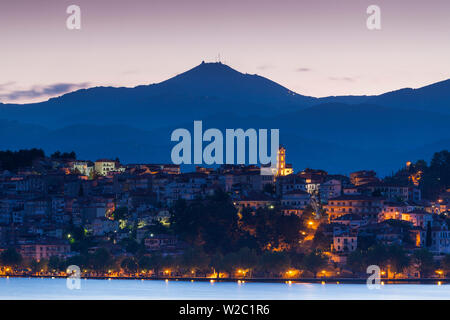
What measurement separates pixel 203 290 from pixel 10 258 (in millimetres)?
13749

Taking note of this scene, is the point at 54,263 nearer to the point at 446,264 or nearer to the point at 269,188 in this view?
the point at 269,188

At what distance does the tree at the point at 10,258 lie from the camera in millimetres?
61500

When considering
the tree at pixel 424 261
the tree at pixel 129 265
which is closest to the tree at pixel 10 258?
the tree at pixel 129 265

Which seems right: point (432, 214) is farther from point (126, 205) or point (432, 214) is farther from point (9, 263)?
point (9, 263)

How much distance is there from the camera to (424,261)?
57781 millimetres

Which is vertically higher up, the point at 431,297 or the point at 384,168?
the point at 384,168

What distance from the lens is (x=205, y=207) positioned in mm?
63812

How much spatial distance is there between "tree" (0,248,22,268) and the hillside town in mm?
70

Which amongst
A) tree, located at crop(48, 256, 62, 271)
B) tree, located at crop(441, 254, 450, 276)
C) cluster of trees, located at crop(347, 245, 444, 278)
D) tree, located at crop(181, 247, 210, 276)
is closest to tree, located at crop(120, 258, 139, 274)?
tree, located at crop(181, 247, 210, 276)

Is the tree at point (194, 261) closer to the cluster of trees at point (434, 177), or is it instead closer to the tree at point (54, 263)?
the tree at point (54, 263)

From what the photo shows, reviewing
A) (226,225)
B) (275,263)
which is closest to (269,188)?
(226,225)
